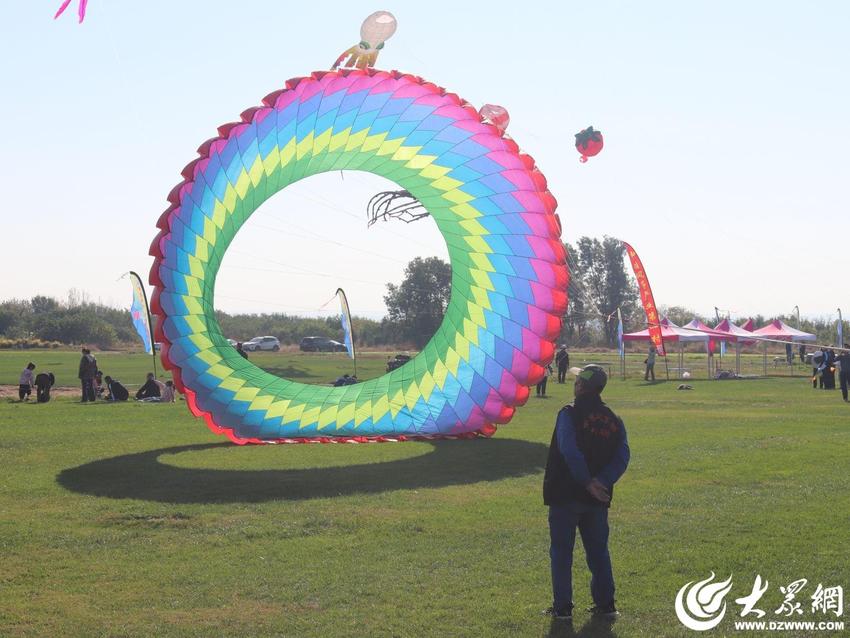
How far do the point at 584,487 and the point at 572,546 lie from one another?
418mm

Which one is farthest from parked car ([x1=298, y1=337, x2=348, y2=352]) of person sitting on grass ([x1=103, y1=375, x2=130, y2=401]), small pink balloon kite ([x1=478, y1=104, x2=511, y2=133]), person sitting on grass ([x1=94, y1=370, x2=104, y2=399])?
small pink balloon kite ([x1=478, y1=104, x2=511, y2=133])

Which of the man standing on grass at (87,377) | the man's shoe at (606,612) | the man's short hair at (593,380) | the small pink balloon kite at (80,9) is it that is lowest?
the man's shoe at (606,612)

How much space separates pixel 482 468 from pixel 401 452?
214 cm

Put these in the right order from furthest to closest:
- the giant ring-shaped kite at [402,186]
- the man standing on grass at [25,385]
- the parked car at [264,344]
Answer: the parked car at [264,344] < the man standing on grass at [25,385] < the giant ring-shaped kite at [402,186]

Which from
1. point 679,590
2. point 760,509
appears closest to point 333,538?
point 679,590

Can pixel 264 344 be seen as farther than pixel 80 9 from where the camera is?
Yes

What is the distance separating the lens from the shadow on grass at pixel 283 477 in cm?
1250

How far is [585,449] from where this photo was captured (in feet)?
23.9

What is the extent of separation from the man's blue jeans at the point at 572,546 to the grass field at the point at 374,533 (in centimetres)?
20

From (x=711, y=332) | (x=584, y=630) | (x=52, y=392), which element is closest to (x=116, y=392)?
(x=52, y=392)

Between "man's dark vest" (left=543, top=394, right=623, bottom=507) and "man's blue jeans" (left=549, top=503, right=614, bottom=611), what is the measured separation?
0.26 feet

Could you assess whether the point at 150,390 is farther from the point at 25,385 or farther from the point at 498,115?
the point at 498,115

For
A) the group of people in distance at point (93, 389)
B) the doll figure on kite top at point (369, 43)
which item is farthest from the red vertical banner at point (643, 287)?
the group of people in distance at point (93, 389)

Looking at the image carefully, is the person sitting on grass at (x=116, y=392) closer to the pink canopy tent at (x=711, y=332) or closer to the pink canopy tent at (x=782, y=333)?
the pink canopy tent at (x=711, y=332)
